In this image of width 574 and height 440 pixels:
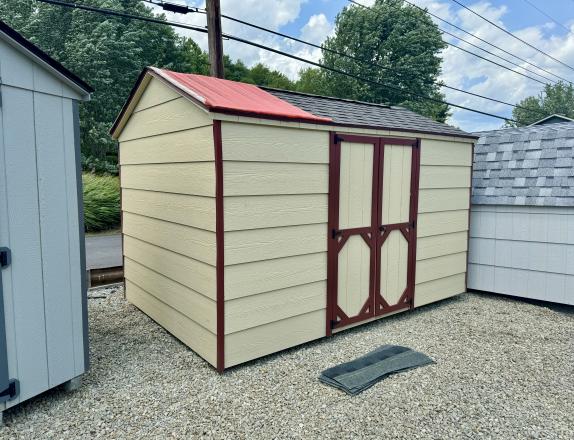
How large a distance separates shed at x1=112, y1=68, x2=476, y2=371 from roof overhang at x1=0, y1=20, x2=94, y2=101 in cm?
80

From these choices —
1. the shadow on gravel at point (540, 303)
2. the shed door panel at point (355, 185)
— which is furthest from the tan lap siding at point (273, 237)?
the shadow on gravel at point (540, 303)

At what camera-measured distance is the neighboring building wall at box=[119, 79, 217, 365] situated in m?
3.30

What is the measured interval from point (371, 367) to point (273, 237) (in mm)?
1352

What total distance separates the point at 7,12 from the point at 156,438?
2085cm

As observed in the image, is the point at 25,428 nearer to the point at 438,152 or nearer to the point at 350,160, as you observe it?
the point at 350,160

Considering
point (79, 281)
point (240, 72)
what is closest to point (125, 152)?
point (79, 281)

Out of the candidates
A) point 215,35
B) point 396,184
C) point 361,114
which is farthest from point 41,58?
point 215,35

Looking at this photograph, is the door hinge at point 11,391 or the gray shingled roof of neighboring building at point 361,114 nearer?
the door hinge at point 11,391

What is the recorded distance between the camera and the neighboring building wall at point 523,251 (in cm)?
495

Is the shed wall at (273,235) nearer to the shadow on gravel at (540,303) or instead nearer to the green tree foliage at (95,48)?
the shadow on gravel at (540,303)

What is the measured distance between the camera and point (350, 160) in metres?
3.99

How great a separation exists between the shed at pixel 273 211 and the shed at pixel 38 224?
0.93 meters

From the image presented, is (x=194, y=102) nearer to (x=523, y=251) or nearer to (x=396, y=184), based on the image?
(x=396, y=184)

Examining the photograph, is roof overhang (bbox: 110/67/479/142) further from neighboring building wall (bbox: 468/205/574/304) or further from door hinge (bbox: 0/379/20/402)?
door hinge (bbox: 0/379/20/402)
